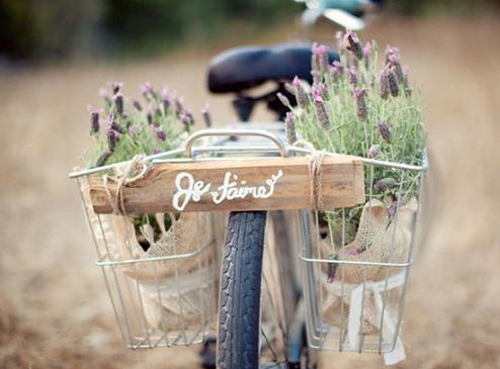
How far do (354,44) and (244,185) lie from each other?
416 mm

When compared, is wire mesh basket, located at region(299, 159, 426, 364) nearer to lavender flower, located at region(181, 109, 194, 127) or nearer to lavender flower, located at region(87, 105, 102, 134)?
lavender flower, located at region(181, 109, 194, 127)

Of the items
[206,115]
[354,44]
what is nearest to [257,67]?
[206,115]

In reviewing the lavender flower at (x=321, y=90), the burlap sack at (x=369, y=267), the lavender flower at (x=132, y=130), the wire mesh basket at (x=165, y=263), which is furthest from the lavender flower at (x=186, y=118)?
the burlap sack at (x=369, y=267)

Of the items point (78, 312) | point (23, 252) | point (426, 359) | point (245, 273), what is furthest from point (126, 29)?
point (245, 273)

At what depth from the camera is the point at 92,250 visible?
3816 mm

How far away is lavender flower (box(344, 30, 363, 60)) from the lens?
158 centimetres

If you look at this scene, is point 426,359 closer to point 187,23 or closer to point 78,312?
point 78,312

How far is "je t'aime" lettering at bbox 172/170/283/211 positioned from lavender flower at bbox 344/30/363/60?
1.20 feet

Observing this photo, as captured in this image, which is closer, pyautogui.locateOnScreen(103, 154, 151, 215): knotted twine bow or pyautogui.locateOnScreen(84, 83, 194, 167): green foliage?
pyautogui.locateOnScreen(103, 154, 151, 215): knotted twine bow

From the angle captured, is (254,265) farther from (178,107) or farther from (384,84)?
(178,107)

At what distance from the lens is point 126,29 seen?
1182 centimetres

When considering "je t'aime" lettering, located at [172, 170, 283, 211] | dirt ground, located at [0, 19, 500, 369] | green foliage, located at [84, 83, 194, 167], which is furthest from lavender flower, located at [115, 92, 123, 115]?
dirt ground, located at [0, 19, 500, 369]

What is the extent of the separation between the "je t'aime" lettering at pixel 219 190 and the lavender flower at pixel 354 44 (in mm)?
366

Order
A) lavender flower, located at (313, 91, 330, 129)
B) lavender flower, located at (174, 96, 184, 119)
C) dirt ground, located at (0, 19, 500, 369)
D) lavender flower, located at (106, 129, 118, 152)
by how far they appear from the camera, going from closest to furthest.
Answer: lavender flower, located at (313, 91, 330, 129)
lavender flower, located at (106, 129, 118, 152)
lavender flower, located at (174, 96, 184, 119)
dirt ground, located at (0, 19, 500, 369)
